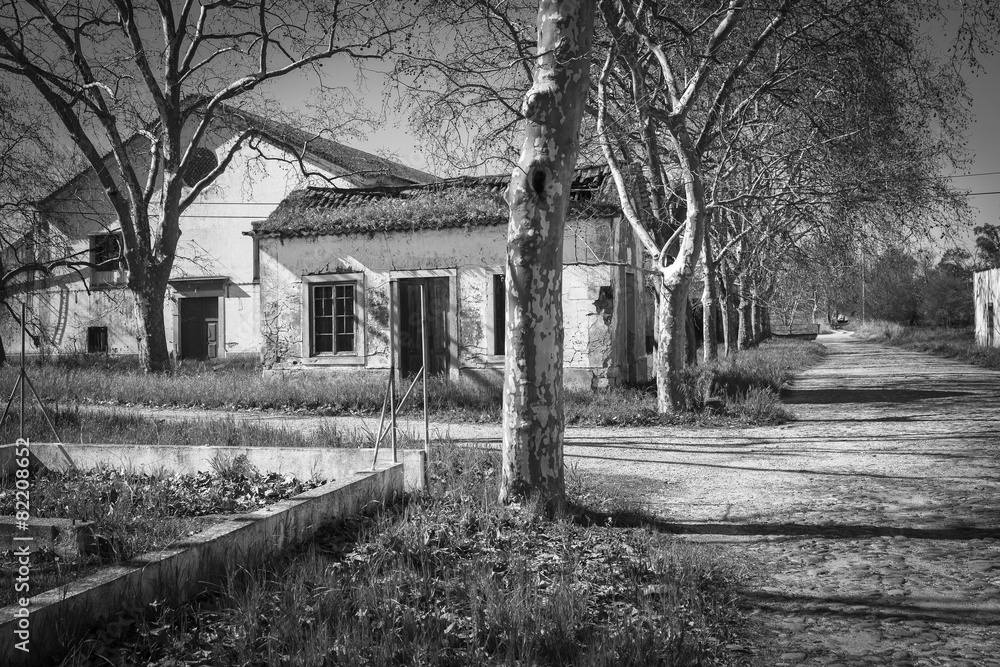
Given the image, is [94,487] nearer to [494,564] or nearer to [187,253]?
[494,564]

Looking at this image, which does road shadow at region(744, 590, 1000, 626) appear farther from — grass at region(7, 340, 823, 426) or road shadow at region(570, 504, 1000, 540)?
grass at region(7, 340, 823, 426)

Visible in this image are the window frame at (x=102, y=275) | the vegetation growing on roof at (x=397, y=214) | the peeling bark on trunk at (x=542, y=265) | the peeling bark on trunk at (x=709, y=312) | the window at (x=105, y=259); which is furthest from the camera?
the window at (x=105, y=259)

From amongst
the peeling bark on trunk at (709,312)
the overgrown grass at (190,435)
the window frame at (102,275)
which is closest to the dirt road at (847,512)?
the overgrown grass at (190,435)

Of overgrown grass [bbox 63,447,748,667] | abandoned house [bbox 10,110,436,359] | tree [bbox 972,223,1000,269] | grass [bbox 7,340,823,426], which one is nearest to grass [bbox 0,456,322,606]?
overgrown grass [bbox 63,447,748,667]

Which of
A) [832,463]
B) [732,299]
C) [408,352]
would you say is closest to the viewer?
[832,463]

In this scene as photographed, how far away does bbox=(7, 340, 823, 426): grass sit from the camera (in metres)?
12.0

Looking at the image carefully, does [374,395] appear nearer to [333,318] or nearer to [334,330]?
[334,330]

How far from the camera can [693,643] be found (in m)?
3.52

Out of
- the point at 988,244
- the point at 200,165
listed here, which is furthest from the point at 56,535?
the point at 988,244

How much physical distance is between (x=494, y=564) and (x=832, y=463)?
5.22 meters

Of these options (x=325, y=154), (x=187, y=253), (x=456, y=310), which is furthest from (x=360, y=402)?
(x=187, y=253)

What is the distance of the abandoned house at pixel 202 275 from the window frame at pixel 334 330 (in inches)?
363

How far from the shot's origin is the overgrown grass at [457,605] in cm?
335

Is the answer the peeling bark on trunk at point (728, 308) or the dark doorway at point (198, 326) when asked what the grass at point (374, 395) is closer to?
the dark doorway at point (198, 326)
